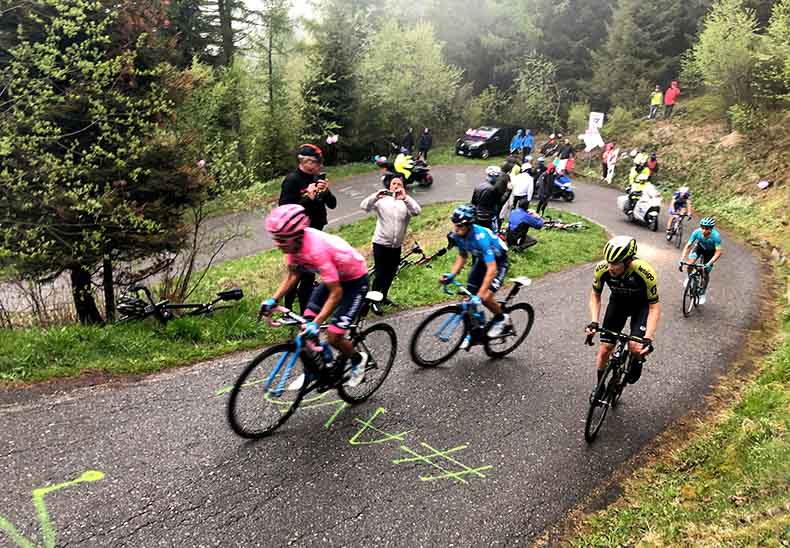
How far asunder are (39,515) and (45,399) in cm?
184

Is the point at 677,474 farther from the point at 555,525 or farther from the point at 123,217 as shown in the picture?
the point at 123,217

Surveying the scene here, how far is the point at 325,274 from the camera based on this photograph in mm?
4711

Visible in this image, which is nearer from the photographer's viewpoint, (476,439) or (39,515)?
(39,515)

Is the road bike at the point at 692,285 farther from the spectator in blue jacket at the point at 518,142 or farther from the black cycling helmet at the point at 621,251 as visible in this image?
the spectator in blue jacket at the point at 518,142

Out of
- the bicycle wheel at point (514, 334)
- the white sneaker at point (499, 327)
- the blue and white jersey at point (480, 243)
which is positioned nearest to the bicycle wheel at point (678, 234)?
the bicycle wheel at point (514, 334)

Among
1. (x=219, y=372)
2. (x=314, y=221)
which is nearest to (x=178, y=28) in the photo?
(x=314, y=221)

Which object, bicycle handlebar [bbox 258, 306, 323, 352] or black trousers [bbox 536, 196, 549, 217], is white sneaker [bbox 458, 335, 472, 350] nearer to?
bicycle handlebar [bbox 258, 306, 323, 352]

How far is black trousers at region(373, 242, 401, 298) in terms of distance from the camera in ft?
25.3

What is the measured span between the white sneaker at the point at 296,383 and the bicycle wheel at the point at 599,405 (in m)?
3.11

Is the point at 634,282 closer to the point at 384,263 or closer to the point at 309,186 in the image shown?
the point at 384,263

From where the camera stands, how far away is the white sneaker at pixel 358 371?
18.2ft

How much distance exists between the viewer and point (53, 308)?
8.48 meters

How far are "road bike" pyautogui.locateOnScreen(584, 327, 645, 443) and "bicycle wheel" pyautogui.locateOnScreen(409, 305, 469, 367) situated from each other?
1.72 m

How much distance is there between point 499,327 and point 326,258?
10.2ft
